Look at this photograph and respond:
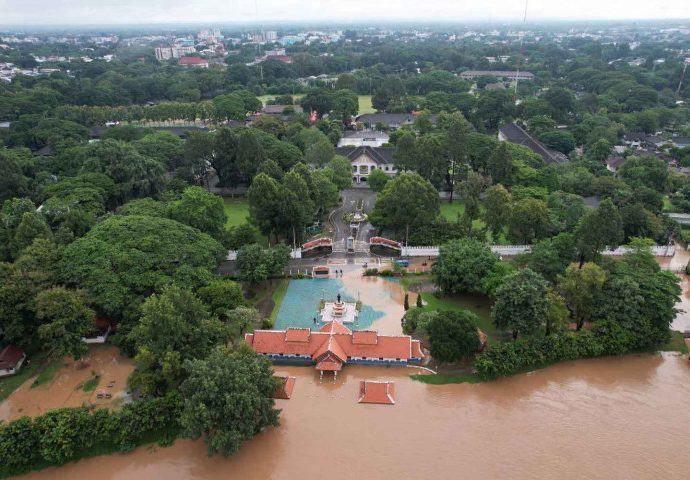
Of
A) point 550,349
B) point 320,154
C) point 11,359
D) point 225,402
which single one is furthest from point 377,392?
point 320,154

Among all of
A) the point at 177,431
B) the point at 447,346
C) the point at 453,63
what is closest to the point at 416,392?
the point at 447,346

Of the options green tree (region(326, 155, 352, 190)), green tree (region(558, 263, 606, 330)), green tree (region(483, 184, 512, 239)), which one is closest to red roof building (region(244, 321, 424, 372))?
green tree (region(558, 263, 606, 330))

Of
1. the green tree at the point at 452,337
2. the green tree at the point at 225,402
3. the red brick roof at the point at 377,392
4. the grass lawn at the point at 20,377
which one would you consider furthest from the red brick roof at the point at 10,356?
the green tree at the point at 452,337

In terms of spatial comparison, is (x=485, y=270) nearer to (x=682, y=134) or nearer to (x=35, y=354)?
(x=35, y=354)

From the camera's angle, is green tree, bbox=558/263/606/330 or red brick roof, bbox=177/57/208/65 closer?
green tree, bbox=558/263/606/330

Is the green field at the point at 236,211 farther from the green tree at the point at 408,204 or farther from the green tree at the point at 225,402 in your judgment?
the green tree at the point at 225,402

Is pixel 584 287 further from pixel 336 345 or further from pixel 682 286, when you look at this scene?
pixel 336 345

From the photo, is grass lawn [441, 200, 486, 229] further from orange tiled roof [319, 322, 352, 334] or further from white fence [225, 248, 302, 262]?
orange tiled roof [319, 322, 352, 334]
